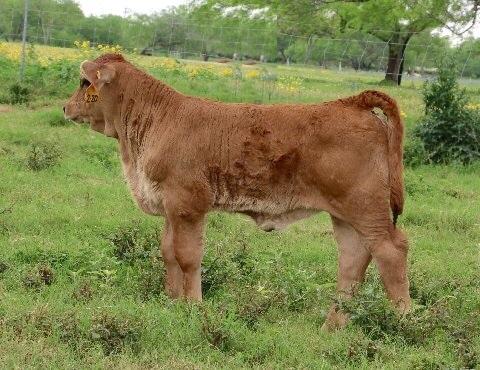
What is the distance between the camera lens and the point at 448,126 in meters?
14.0

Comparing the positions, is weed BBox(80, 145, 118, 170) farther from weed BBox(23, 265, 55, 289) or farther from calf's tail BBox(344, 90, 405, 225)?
calf's tail BBox(344, 90, 405, 225)

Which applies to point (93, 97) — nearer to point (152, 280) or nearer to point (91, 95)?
point (91, 95)

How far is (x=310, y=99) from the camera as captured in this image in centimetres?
1931

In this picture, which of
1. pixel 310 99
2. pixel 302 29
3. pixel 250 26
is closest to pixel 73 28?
pixel 250 26

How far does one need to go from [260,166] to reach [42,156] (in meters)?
5.88

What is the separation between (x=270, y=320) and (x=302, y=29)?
2859 cm

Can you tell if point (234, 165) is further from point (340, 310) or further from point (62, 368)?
point (62, 368)

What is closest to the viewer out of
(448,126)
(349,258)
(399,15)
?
(349,258)

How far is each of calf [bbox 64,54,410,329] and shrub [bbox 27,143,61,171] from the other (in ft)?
14.3

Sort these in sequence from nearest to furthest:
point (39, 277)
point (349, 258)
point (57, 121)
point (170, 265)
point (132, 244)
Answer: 1. point (349, 258)
2. point (39, 277)
3. point (170, 265)
4. point (132, 244)
5. point (57, 121)

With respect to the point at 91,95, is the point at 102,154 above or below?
below

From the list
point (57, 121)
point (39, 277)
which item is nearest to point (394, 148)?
point (39, 277)

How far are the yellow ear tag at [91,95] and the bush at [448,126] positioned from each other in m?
8.30

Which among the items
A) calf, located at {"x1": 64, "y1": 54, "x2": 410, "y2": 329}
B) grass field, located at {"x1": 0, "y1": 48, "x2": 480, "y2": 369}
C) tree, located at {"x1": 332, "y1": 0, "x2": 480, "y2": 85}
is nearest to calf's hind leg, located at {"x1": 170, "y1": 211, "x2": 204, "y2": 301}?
calf, located at {"x1": 64, "y1": 54, "x2": 410, "y2": 329}
